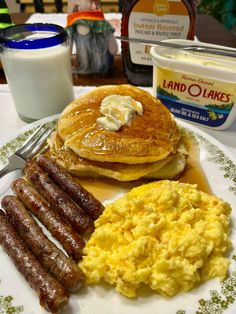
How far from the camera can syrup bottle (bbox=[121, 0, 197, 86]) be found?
241 centimetres

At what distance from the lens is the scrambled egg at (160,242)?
124 centimetres

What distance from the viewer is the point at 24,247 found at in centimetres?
135

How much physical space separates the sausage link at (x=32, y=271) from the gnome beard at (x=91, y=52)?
6.06ft

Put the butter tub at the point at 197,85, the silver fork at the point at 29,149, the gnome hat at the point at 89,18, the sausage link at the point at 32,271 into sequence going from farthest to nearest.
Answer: the gnome hat at the point at 89,18 → the butter tub at the point at 197,85 → the silver fork at the point at 29,149 → the sausage link at the point at 32,271

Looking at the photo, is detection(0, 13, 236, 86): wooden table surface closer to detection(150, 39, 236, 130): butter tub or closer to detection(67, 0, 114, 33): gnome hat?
detection(67, 0, 114, 33): gnome hat

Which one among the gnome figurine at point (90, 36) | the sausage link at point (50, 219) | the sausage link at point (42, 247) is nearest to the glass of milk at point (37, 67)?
the gnome figurine at point (90, 36)

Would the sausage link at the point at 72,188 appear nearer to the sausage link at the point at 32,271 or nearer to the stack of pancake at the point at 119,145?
the stack of pancake at the point at 119,145

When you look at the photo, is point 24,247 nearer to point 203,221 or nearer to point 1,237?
point 1,237

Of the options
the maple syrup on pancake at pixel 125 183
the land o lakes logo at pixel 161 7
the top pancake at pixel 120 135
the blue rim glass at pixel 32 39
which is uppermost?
the land o lakes logo at pixel 161 7

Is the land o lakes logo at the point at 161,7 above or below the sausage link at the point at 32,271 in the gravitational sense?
above

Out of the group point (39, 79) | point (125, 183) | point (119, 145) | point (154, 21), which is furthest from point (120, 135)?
point (154, 21)

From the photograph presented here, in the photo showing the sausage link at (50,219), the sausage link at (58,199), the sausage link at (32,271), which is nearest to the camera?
the sausage link at (32,271)

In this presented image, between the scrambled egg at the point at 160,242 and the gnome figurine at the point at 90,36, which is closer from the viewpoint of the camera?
the scrambled egg at the point at 160,242

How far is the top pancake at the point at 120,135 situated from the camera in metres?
1.74
